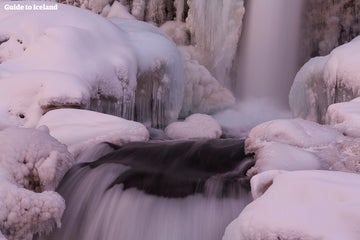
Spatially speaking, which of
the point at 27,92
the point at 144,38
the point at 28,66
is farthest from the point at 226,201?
the point at 144,38

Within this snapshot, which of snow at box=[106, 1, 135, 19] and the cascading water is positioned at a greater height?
snow at box=[106, 1, 135, 19]

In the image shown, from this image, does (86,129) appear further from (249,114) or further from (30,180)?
(249,114)

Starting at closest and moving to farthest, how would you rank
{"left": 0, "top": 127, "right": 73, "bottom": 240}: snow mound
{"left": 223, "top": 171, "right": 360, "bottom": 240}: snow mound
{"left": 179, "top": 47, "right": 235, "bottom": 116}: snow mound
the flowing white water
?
1. {"left": 223, "top": 171, "right": 360, "bottom": 240}: snow mound
2. {"left": 0, "top": 127, "right": 73, "bottom": 240}: snow mound
3. the flowing white water
4. {"left": 179, "top": 47, "right": 235, "bottom": 116}: snow mound

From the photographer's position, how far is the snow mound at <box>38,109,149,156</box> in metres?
4.93

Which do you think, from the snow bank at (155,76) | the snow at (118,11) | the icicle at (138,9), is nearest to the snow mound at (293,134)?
the snow bank at (155,76)

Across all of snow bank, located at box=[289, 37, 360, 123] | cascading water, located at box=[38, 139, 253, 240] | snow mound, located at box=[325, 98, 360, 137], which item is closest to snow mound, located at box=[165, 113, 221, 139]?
snow bank, located at box=[289, 37, 360, 123]

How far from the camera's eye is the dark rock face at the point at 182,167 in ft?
12.8

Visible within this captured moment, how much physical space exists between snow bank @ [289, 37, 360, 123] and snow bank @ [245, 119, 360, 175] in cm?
266

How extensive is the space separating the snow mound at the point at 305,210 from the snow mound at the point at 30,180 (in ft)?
4.59

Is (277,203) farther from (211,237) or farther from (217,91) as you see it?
(217,91)

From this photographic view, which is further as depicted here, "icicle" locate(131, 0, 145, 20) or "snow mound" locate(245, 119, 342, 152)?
"icicle" locate(131, 0, 145, 20)

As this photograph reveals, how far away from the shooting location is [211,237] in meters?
3.59

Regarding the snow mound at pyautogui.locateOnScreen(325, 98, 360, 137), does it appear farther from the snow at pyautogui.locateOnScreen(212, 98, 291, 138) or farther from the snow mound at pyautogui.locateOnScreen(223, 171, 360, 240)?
the snow at pyautogui.locateOnScreen(212, 98, 291, 138)

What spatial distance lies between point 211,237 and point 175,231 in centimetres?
27
